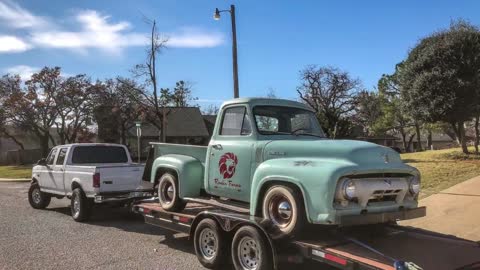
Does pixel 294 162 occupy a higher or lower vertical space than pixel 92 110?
lower

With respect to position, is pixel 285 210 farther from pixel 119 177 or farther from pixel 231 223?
pixel 119 177

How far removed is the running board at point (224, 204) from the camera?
723 cm

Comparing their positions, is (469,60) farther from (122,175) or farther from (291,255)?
(291,255)

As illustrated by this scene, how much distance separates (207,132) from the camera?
55.0 meters

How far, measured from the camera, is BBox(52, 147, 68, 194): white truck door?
13247mm

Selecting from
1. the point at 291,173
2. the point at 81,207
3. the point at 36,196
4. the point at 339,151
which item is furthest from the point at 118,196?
the point at 339,151

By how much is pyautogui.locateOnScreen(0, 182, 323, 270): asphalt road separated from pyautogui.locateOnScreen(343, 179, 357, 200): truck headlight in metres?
1.87

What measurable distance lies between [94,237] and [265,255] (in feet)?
16.4

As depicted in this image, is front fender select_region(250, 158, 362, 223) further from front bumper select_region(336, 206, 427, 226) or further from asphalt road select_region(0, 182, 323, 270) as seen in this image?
asphalt road select_region(0, 182, 323, 270)

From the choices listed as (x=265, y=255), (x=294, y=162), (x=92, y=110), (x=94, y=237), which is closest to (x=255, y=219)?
(x=265, y=255)

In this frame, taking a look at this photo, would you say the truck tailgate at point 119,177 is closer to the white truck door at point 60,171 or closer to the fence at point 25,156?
the white truck door at point 60,171

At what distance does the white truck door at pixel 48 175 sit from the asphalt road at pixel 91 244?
3.13 ft

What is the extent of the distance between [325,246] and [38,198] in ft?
37.6

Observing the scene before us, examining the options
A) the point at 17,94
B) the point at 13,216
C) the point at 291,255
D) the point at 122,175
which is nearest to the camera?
the point at 291,255
